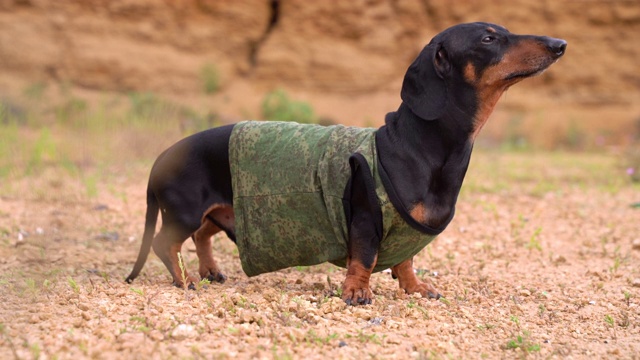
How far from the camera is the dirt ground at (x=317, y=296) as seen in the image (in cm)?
292

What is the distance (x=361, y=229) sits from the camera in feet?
11.5

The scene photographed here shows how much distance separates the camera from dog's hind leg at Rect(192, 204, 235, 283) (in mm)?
4039

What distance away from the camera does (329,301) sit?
11.3ft

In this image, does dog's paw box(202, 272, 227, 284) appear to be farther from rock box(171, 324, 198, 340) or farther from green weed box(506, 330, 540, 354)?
green weed box(506, 330, 540, 354)

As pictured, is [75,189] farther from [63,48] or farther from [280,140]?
[63,48]

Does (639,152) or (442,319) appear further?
(639,152)

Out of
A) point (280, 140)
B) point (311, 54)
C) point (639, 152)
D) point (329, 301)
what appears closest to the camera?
point (329, 301)

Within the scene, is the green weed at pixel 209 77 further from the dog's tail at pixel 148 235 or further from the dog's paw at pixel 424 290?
the dog's paw at pixel 424 290

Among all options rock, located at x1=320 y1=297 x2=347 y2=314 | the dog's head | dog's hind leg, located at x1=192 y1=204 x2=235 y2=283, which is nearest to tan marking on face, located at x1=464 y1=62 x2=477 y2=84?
the dog's head

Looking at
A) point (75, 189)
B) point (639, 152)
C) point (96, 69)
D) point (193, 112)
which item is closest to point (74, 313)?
point (75, 189)

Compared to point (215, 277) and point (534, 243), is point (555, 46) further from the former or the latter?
point (215, 277)

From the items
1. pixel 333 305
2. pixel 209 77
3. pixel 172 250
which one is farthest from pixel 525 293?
pixel 209 77

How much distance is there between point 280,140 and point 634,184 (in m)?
5.67

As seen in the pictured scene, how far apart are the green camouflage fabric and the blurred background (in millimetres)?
7278
